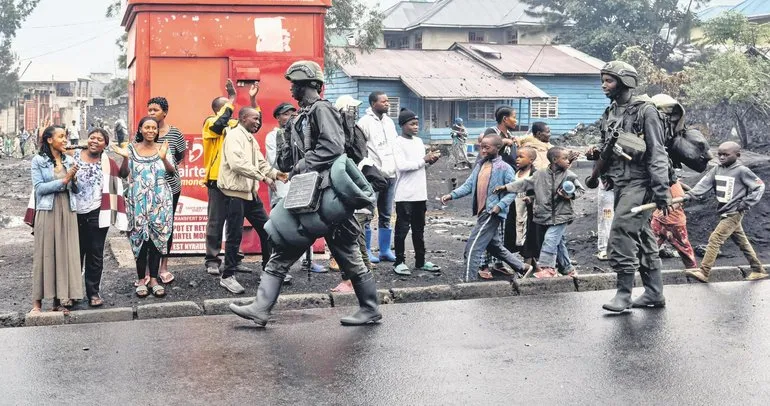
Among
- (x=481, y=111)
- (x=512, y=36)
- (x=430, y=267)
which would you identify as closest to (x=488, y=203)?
(x=430, y=267)

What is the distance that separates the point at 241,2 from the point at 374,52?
1207 inches

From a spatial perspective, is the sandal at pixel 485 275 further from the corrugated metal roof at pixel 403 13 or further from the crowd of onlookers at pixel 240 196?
the corrugated metal roof at pixel 403 13

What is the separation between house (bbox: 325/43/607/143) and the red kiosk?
25884mm

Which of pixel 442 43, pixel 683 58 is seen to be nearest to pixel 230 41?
pixel 683 58

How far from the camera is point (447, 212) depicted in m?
19.5

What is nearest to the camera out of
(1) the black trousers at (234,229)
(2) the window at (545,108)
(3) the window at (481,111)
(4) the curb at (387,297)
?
(4) the curb at (387,297)

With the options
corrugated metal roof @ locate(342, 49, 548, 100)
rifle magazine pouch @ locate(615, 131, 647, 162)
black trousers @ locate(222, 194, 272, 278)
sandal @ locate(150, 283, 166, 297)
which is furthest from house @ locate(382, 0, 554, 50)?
rifle magazine pouch @ locate(615, 131, 647, 162)

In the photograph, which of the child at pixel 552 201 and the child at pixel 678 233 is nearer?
the child at pixel 552 201

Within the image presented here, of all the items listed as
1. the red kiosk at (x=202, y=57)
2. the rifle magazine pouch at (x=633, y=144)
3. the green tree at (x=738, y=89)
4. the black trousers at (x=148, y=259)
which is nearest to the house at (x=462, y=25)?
the green tree at (x=738, y=89)

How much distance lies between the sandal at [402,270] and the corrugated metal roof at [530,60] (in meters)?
30.8

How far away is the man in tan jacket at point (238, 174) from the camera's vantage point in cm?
861

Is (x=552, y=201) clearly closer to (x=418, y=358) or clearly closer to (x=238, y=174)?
(x=238, y=174)

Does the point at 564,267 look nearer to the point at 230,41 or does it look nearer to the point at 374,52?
the point at 230,41

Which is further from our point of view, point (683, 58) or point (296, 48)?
point (683, 58)
